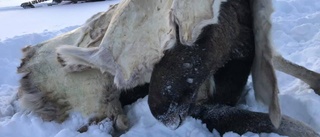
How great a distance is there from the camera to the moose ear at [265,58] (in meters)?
2.05

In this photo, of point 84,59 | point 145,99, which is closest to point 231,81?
point 145,99

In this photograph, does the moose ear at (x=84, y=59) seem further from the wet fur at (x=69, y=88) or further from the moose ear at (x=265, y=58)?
the moose ear at (x=265, y=58)

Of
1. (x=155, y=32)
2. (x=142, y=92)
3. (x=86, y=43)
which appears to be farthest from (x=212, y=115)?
(x=86, y=43)

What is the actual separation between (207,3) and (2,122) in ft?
4.31

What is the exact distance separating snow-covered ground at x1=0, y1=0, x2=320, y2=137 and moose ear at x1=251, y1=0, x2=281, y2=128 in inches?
5.3

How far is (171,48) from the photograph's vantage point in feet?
6.39

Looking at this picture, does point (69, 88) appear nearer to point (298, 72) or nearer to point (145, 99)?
point (145, 99)

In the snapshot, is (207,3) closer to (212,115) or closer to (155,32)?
(155,32)

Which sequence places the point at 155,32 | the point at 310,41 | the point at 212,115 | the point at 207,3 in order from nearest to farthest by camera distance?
the point at 207,3 → the point at 155,32 → the point at 212,115 → the point at 310,41

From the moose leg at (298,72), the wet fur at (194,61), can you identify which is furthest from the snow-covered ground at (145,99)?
the wet fur at (194,61)

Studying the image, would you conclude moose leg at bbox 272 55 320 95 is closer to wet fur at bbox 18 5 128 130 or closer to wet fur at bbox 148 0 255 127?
wet fur at bbox 148 0 255 127

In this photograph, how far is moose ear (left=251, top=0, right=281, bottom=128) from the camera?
2049 mm

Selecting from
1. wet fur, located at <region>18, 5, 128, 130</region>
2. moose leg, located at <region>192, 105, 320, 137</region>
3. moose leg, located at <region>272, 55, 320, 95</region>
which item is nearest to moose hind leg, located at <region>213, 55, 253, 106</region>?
moose leg, located at <region>192, 105, 320, 137</region>

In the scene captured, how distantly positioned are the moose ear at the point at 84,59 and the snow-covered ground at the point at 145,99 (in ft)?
0.98
